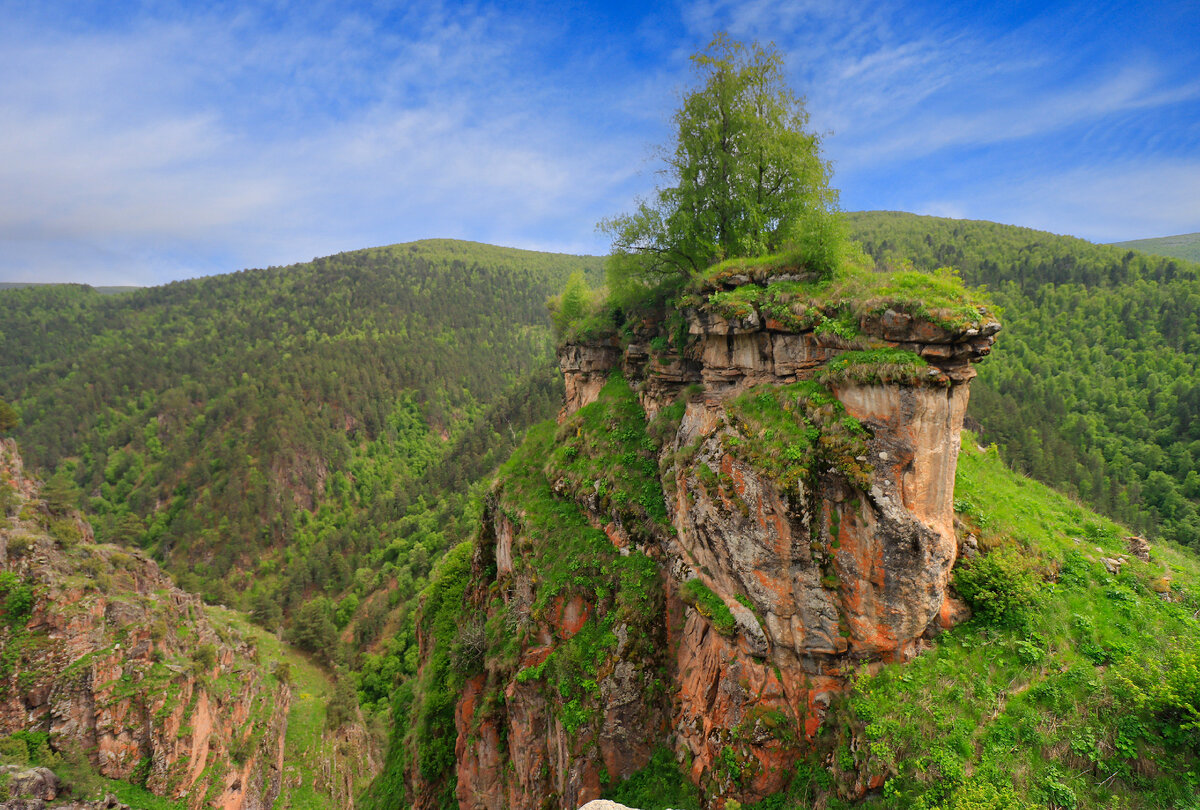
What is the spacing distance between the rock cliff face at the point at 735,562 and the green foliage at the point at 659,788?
0.34 meters

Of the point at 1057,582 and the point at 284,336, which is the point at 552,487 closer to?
the point at 1057,582

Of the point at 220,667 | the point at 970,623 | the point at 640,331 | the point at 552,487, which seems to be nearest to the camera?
the point at 970,623

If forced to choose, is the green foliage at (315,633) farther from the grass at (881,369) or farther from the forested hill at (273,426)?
the grass at (881,369)

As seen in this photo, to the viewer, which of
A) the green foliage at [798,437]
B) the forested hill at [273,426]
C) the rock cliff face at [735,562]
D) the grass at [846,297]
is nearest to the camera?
the grass at [846,297]

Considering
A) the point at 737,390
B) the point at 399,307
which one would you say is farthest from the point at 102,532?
the point at 737,390

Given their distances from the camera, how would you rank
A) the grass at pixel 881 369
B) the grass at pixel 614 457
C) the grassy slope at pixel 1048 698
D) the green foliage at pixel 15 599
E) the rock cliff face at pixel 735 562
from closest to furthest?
1. the grassy slope at pixel 1048 698
2. the grass at pixel 881 369
3. the rock cliff face at pixel 735 562
4. the grass at pixel 614 457
5. the green foliage at pixel 15 599

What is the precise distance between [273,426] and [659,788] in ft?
432

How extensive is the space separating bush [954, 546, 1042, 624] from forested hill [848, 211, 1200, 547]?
168 feet

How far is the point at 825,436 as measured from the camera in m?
13.1

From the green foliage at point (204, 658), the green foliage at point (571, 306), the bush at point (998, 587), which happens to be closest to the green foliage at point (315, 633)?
the green foliage at point (204, 658)

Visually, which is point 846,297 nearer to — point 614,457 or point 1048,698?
point 614,457

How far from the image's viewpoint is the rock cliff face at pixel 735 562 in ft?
40.4

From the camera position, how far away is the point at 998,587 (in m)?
12.9

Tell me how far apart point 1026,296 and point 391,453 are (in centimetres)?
16364
